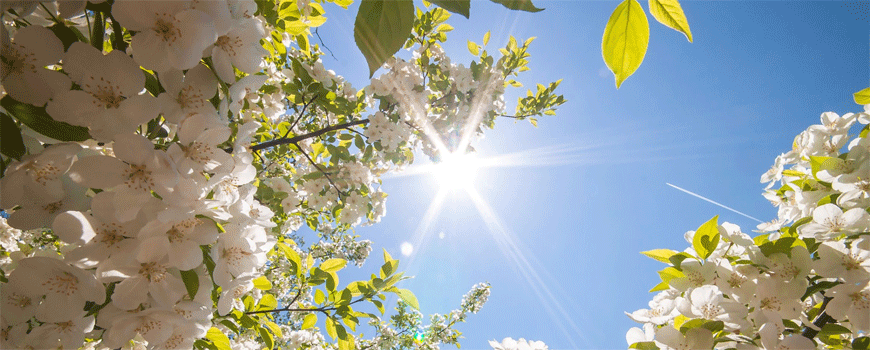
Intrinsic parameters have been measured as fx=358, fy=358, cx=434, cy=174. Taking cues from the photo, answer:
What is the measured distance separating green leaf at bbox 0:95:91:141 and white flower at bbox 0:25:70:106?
0.03 m

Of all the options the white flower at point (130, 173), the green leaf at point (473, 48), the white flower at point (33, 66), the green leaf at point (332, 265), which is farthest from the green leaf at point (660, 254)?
the green leaf at point (473, 48)

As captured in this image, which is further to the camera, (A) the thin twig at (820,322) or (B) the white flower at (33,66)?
(A) the thin twig at (820,322)

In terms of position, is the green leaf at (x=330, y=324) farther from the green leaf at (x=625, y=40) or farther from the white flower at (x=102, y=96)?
the green leaf at (x=625, y=40)

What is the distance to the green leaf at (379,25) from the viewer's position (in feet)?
1.39

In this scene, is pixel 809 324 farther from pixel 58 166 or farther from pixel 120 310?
pixel 58 166

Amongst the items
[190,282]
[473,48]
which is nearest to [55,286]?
[190,282]

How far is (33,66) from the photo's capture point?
2.35 feet

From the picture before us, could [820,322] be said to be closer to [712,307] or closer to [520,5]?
[712,307]

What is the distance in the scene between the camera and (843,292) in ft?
3.93

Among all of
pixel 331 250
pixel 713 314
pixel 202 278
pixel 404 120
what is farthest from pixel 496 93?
pixel 331 250

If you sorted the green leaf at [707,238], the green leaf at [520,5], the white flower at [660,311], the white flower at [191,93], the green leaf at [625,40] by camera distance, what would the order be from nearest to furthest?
the green leaf at [520,5]
the green leaf at [625,40]
the white flower at [191,93]
the green leaf at [707,238]
the white flower at [660,311]

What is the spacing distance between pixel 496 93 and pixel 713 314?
2815 mm

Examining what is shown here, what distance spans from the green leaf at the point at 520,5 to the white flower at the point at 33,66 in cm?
88

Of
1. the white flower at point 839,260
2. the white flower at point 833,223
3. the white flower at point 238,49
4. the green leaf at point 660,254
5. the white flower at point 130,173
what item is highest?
the white flower at point 833,223
